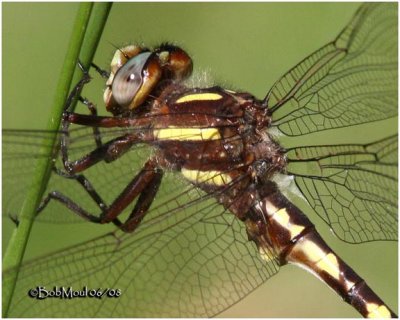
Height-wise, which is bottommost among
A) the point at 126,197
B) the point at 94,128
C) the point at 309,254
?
the point at 309,254

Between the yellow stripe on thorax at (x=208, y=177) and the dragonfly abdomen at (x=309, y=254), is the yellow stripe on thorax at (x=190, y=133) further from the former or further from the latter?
the dragonfly abdomen at (x=309, y=254)

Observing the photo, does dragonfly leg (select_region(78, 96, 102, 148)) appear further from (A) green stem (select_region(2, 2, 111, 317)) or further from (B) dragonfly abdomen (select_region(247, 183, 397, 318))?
(B) dragonfly abdomen (select_region(247, 183, 397, 318))

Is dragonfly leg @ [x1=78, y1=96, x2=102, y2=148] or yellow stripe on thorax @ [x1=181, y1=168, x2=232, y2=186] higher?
dragonfly leg @ [x1=78, y1=96, x2=102, y2=148]

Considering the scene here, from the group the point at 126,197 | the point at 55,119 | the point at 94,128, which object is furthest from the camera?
the point at 126,197

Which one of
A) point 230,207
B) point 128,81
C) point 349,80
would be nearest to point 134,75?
point 128,81

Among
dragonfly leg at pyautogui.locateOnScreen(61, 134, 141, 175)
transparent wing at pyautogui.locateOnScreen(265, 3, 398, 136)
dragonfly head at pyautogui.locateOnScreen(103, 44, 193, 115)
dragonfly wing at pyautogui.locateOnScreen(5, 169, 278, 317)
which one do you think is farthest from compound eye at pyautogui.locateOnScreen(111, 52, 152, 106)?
transparent wing at pyautogui.locateOnScreen(265, 3, 398, 136)

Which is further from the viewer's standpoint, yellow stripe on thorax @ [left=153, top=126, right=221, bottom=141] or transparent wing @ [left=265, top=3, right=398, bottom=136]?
transparent wing @ [left=265, top=3, right=398, bottom=136]

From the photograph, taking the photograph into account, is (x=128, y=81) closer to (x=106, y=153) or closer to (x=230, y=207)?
(x=106, y=153)
